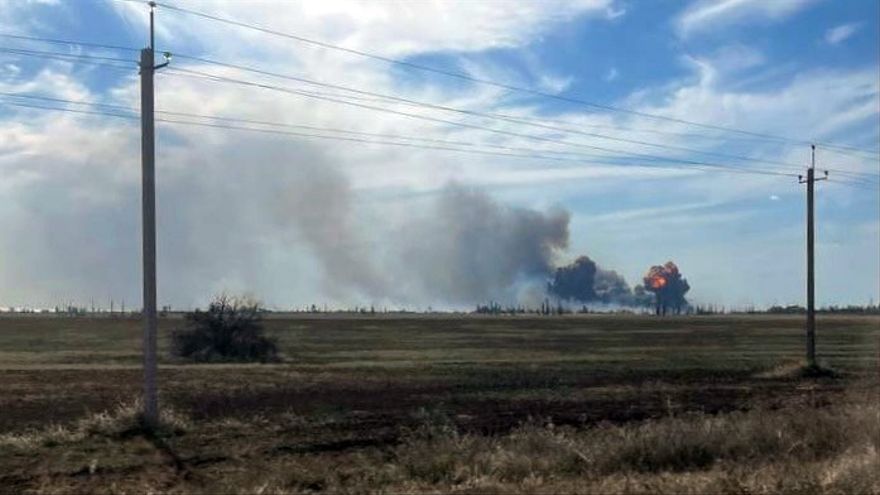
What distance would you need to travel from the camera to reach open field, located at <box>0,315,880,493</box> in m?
15.5

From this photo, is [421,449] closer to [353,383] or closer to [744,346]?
[353,383]

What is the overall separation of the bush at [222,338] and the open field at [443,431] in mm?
15106

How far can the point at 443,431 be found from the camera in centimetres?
2044

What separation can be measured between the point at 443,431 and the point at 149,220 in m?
7.80

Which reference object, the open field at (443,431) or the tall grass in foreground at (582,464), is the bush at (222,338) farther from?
the tall grass in foreground at (582,464)

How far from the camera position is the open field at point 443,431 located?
15.5 metres

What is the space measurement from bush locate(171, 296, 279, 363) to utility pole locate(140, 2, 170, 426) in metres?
38.0

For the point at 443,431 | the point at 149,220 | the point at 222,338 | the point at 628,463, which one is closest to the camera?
the point at 628,463

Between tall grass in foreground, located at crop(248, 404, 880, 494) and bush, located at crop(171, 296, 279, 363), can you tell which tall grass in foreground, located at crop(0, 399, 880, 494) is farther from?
bush, located at crop(171, 296, 279, 363)

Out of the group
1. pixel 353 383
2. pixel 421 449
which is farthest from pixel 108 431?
pixel 353 383

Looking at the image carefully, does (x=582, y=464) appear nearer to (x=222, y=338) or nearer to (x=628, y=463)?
(x=628, y=463)

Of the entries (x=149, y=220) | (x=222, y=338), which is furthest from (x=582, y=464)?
(x=222, y=338)

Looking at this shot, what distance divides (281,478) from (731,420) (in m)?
9.66

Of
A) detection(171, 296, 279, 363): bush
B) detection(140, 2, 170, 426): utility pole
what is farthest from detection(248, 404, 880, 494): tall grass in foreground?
detection(171, 296, 279, 363): bush
